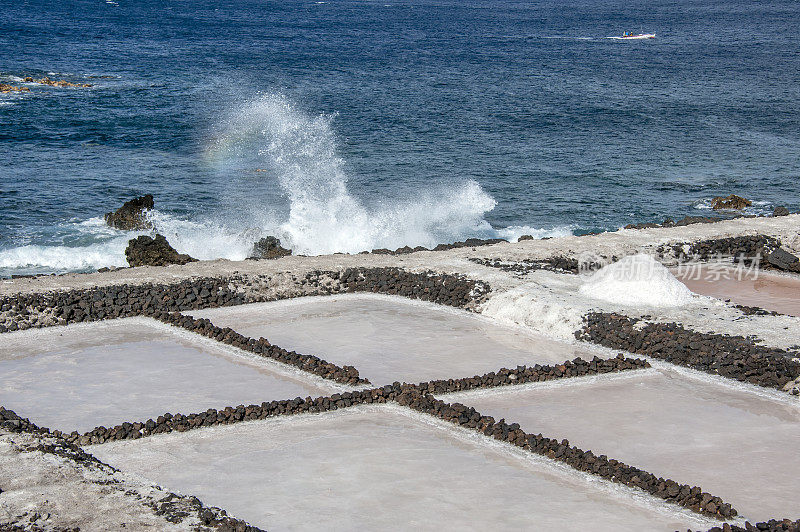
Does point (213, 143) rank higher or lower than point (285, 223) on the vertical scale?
higher

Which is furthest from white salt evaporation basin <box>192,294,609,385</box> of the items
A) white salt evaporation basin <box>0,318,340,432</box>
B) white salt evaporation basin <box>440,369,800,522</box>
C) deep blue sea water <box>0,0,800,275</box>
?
deep blue sea water <box>0,0,800,275</box>

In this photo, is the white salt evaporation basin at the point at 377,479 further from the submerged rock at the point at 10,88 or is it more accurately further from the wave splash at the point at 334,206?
the submerged rock at the point at 10,88

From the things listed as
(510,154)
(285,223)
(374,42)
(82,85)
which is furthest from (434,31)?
(285,223)

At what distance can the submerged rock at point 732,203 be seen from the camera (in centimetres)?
3050

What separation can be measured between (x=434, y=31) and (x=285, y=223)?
79234mm

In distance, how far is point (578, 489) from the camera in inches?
360

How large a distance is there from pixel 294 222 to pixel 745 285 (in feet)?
45.3

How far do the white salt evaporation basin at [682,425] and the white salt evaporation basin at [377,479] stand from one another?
773 mm

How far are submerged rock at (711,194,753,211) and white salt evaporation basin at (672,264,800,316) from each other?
1294cm

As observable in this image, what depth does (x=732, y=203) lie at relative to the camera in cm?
3058

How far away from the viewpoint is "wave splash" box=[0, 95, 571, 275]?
80.9 feet

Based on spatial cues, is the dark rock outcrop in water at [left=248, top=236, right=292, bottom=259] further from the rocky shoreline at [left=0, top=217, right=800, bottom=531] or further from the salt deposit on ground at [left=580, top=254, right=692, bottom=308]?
the salt deposit on ground at [left=580, top=254, right=692, bottom=308]

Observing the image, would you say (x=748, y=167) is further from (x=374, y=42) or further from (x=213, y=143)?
(x=374, y=42)

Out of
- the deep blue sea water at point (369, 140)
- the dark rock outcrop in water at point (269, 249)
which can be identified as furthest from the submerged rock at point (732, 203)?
the dark rock outcrop in water at point (269, 249)
